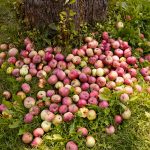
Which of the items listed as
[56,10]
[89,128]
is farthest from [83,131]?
[56,10]

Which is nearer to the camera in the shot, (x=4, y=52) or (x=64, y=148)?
(x=64, y=148)

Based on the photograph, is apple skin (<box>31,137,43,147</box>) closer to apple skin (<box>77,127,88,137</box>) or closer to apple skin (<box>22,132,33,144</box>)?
apple skin (<box>22,132,33,144</box>)

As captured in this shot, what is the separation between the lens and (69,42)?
4.63m

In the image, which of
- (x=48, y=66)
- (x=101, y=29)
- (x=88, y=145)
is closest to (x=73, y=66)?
(x=48, y=66)

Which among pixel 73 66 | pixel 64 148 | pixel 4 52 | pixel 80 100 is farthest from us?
pixel 4 52

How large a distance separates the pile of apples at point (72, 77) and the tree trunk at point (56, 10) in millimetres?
290

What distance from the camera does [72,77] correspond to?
4223mm

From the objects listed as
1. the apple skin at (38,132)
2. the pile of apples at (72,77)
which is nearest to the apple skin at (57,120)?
the pile of apples at (72,77)

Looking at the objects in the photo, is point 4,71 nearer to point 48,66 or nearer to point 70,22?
point 48,66

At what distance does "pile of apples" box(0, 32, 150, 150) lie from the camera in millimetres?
3869

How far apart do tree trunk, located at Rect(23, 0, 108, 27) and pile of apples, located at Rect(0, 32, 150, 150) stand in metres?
0.29

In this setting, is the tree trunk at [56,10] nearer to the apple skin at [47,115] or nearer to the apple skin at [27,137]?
the apple skin at [47,115]

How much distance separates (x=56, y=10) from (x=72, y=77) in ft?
3.06

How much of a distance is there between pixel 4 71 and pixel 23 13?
878 mm
